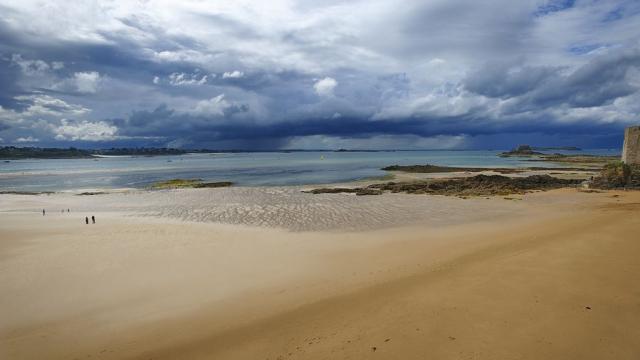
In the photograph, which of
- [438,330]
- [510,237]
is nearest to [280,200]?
[510,237]

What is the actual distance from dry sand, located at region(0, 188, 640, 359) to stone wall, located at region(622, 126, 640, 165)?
18.5m

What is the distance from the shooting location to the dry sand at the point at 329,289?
726cm

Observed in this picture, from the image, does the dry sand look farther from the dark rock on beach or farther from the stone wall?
the stone wall

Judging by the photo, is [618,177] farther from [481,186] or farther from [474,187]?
[474,187]

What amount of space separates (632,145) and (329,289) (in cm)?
3845

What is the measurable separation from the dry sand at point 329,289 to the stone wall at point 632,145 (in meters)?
18.5

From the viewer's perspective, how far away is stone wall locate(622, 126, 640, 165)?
34.3 metres

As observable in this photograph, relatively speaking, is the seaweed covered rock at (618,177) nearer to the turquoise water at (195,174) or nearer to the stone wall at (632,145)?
the stone wall at (632,145)

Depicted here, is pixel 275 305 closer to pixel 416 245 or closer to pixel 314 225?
pixel 416 245

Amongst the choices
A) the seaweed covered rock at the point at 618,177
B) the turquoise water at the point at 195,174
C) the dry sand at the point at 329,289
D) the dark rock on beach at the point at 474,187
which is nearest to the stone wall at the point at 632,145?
the seaweed covered rock at the point at 618,177

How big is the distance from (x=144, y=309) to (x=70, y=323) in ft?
5.13

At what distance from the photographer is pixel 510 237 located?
51.8 ft

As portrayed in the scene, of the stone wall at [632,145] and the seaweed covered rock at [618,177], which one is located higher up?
the stone wall at [632,145]

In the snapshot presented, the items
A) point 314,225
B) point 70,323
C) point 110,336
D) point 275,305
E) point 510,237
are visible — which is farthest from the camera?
point 314,225
